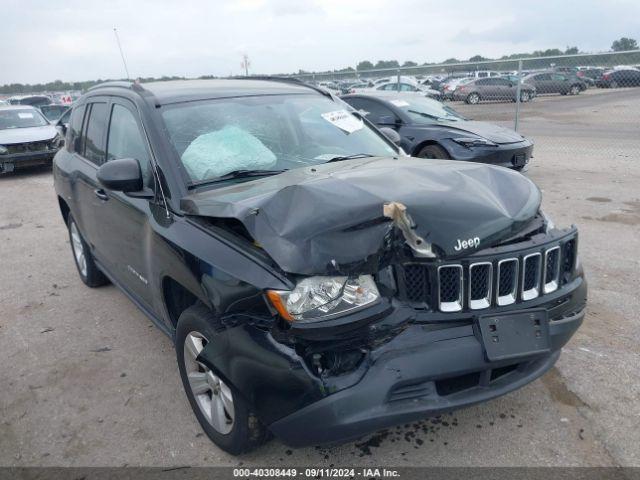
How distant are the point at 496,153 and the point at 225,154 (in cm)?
563

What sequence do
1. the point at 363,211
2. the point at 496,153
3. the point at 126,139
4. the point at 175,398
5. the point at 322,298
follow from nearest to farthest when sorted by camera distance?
1. the point at 322,298
2. the point at 363,211
3. the point at 175,398
4. the point at 126,139
5. the point at 496,153

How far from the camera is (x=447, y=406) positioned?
217cm

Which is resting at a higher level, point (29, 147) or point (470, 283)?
point (470, 283)

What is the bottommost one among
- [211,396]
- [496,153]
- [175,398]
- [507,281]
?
[175,398]

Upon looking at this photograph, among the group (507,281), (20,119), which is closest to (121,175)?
(507,281)

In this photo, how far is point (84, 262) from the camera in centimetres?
494

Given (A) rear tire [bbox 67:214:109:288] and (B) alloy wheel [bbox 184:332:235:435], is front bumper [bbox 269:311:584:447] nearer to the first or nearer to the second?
(B) alloy wheel [bbox 184:332:235:435]

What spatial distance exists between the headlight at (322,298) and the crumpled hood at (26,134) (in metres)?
11.8

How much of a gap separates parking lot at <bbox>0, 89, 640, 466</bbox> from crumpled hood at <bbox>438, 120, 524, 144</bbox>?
2.49 metres

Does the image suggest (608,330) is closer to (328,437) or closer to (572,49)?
(328,437)

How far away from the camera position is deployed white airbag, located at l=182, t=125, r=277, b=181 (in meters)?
3.01

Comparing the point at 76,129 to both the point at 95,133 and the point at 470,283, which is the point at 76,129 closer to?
the point at 95,133

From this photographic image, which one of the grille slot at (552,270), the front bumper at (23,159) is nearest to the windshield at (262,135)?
the grille slot at (552,270)

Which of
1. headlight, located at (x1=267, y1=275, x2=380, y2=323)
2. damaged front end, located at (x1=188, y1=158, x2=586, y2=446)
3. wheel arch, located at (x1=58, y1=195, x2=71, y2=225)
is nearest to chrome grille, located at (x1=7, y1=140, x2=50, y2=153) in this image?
wheel arch, located at (x1=58, y1=195, x2=71, y2=225)
